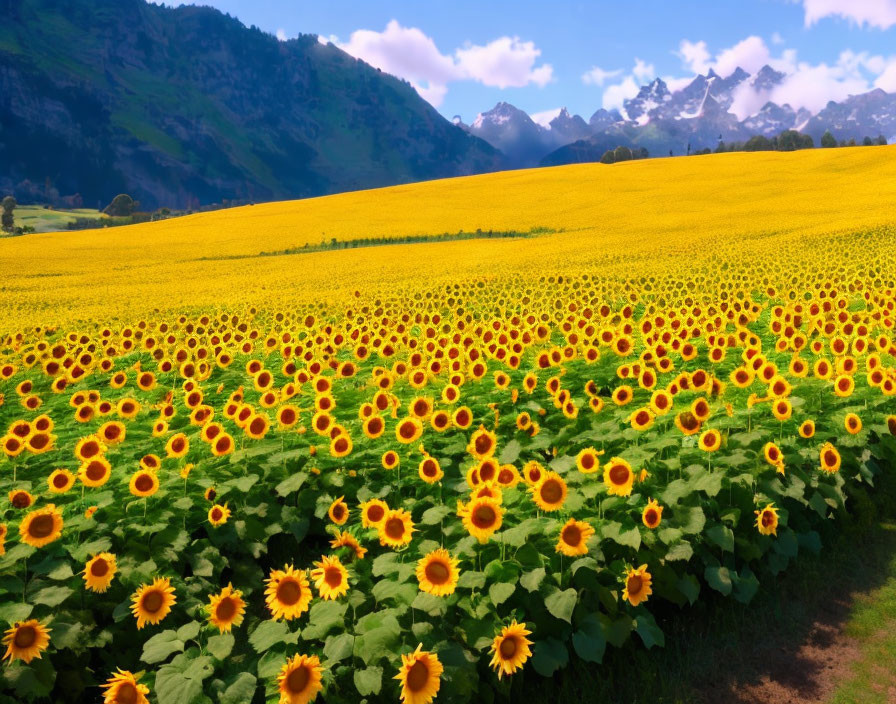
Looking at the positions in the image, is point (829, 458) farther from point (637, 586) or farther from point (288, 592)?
point (288, 592)

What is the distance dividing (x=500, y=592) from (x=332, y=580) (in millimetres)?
1116

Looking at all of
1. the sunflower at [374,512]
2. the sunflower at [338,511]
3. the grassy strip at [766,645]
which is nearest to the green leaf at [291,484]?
the sunflower at [338,511]

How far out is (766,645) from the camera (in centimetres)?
505

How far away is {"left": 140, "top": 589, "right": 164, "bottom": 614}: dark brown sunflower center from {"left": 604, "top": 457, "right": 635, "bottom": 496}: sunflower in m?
3.35

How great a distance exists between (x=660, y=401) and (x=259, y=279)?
24484 millimetres

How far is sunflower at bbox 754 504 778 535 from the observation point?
535 centimetres

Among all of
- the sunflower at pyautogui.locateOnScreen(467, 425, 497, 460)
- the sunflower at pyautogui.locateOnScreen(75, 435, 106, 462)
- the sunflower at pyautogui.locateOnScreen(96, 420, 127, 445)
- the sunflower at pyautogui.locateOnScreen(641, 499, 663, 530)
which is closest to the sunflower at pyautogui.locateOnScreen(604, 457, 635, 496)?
the sunflower at pyautogui.locateOnScreen(641, 499, 663, 530)

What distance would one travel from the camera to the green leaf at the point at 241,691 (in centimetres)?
395

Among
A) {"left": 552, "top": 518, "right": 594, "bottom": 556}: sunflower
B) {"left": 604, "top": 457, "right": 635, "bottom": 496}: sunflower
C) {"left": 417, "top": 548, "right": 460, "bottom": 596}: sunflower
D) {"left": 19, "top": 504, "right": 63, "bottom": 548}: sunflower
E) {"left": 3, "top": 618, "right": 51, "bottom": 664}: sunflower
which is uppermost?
{"left": 604, "top": 457, "right": 635, "bottom": 496}: sunflower

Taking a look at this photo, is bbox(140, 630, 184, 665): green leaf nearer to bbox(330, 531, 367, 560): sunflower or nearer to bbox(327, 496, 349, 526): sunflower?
bbox(330, 531, 367, 560): sunflower

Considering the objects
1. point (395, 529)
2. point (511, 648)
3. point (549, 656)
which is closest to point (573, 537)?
point (549, 656)

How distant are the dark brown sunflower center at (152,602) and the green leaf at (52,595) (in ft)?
1.77

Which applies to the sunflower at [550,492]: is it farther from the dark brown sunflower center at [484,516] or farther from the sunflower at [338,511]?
the sunflower at [338,511]

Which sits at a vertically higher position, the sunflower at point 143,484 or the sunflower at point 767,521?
the sunflower at point 143,484
